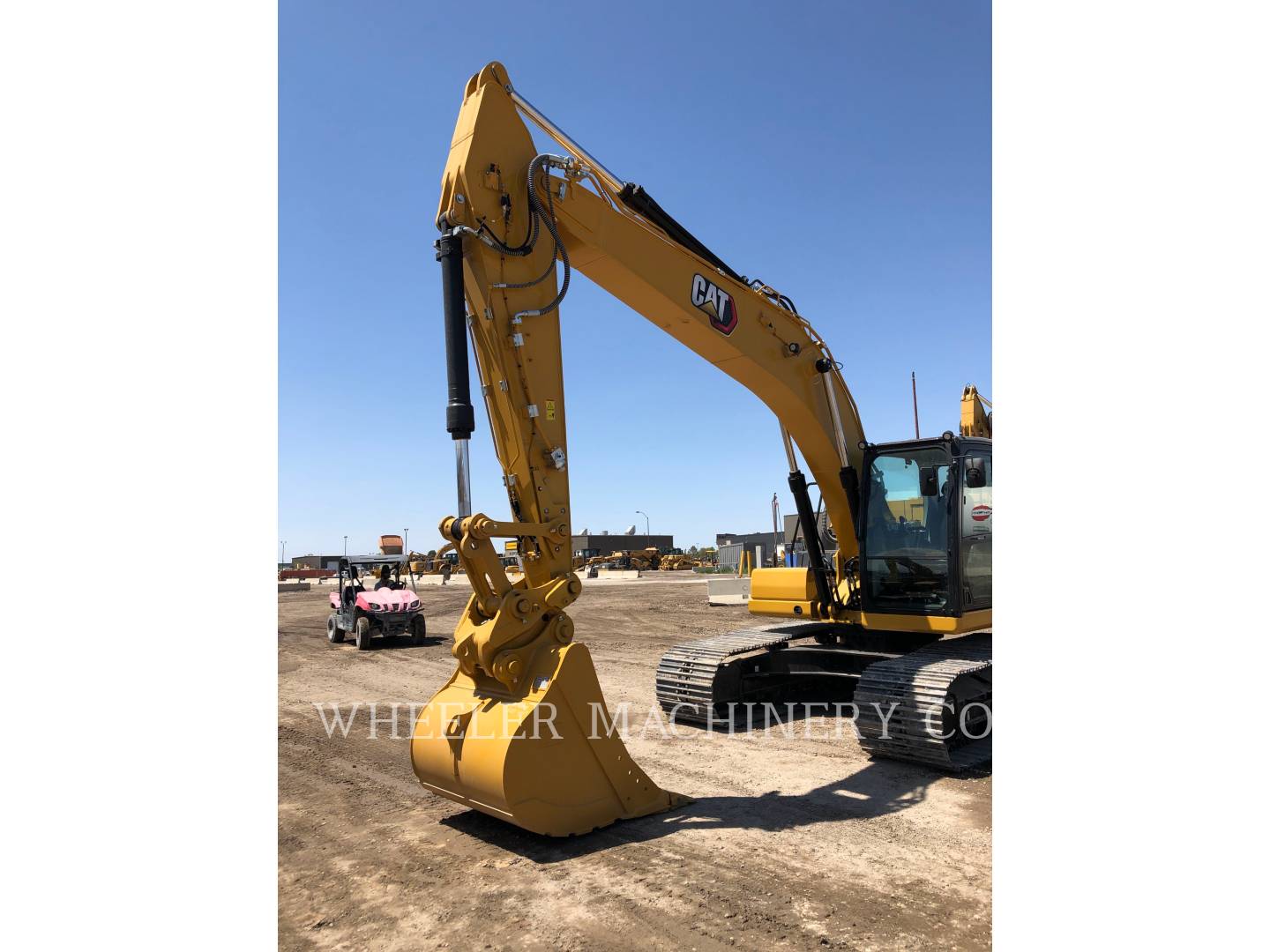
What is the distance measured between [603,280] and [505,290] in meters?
1.09

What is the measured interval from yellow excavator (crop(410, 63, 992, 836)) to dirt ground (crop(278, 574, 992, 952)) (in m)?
0.35

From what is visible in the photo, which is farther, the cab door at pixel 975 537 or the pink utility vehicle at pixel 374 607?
the pink utility vehicle at pixel 374 607

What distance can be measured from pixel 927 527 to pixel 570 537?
372 centimetres

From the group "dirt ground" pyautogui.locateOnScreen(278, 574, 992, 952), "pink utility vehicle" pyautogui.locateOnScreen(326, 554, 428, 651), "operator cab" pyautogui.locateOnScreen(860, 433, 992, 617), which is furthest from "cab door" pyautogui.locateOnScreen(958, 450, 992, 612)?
"pink utility vehicle" pyautogui.locateOnScreen(326, 554, 428, 651)

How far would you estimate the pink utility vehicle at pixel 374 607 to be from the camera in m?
15.7

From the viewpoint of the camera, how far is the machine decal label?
22.2 ft

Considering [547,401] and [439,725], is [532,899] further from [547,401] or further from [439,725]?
[547,401]

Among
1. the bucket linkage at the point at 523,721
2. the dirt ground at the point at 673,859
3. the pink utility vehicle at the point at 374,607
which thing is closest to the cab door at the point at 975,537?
the dirt ground at the point at 673,859

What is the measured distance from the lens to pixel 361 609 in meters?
15.7

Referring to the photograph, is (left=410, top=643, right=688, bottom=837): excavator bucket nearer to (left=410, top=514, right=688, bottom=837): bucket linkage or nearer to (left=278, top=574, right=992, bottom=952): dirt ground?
(left=410, top=514, right=688, bottom=837): bucket linkage

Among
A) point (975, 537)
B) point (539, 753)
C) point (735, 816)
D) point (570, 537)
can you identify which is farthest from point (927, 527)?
point (539, 753)

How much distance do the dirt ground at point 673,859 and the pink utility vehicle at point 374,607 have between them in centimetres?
794

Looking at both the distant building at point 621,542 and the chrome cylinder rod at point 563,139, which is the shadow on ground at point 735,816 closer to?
the chrome cylinder rod at point 563,139

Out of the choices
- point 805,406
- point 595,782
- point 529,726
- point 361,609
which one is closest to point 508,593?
point 529,726
